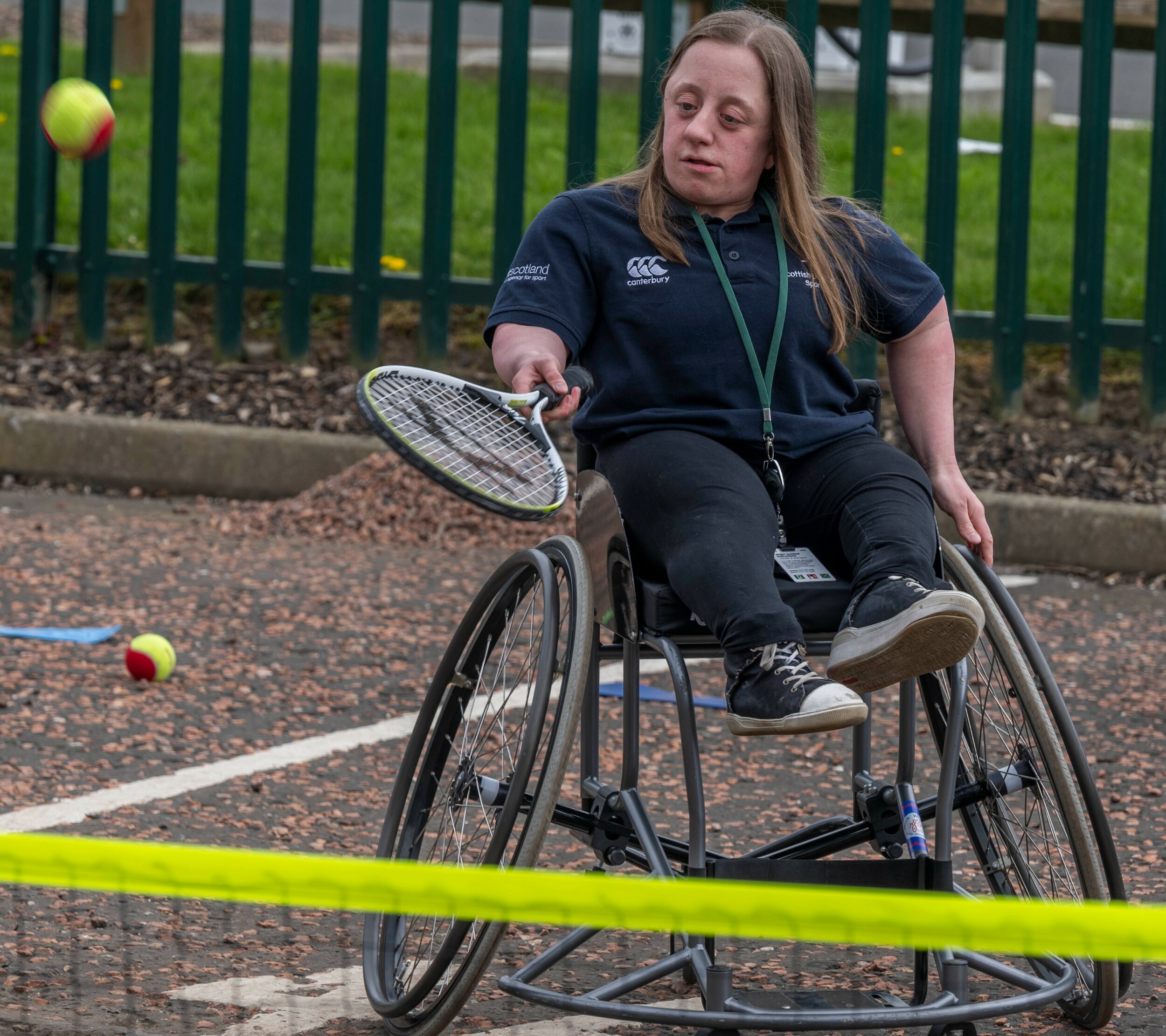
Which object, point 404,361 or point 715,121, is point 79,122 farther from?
point 715,121

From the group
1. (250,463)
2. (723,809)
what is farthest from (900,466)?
(250,463)

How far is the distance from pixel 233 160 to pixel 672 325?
5.19 metres

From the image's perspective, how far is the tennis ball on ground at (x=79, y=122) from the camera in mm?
6652

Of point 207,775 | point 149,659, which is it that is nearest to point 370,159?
point 149,659

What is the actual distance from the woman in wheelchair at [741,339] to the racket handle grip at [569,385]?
2 cm

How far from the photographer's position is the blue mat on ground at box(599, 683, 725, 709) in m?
4.64

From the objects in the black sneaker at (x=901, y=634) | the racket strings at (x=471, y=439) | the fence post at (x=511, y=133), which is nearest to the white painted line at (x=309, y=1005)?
the black sneaker at (x=901, y=634)

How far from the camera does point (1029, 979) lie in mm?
2615

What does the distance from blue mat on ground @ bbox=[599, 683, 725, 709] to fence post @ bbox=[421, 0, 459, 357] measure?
10.1 feet

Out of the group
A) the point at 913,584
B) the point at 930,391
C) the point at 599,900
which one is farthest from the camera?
the point at 930,391

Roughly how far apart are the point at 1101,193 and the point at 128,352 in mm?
4365

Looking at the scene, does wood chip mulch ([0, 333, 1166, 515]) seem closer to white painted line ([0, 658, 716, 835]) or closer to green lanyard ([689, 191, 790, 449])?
white painted line ([0, 658, 716, 835])

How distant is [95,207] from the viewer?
7723 mm

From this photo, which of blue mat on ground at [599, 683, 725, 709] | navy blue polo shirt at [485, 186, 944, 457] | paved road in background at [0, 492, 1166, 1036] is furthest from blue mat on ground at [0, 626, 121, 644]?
navy blue polo shirt at [485, 186, 944, 457]
